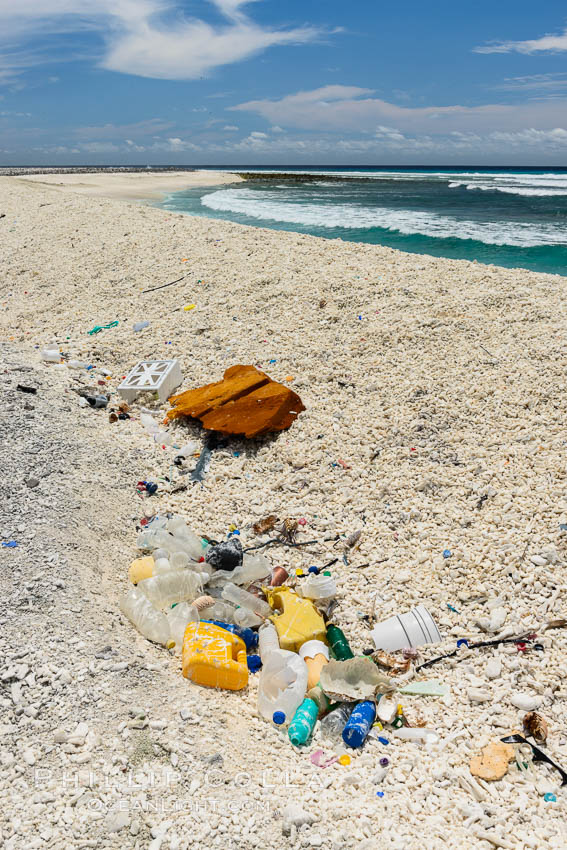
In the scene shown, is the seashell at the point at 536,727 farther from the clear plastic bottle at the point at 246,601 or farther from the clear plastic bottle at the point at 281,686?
the clear plastic bottle at the point at 246,601

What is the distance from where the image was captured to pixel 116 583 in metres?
3.40

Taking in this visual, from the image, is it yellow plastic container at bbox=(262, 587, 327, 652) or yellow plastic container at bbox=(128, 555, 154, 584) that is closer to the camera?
yellow plastic container at bbox=(262, 587, 327, 652)

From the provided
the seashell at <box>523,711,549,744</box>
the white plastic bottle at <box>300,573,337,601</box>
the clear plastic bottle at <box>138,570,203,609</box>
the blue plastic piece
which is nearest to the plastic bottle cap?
the blue plastic piece

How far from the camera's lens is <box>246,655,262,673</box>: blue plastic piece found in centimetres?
304

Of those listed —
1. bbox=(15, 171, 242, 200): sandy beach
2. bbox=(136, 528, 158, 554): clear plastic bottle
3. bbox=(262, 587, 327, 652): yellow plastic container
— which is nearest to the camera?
bbox=(262, 587, 327, 652): yellow plastic container

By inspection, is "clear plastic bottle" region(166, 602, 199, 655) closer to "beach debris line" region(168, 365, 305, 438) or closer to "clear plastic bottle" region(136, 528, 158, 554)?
"clear plastic bottle" region(136, 528, 158, 554)

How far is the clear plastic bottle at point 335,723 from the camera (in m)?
2.64

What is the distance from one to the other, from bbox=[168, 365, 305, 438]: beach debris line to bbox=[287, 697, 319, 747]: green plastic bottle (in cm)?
260

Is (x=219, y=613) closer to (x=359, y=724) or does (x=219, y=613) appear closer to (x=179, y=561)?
(x=179, y=561)

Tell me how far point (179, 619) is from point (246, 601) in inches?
17.6

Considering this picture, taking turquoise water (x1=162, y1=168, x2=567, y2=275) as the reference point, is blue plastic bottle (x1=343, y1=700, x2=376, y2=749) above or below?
below

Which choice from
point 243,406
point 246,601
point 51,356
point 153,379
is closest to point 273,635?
point 246,601

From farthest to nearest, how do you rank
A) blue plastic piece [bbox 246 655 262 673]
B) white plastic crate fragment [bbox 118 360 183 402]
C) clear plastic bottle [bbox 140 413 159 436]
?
white plastic crate fragment [bbox 118 360 183 402], clear plastic bottle [bbox 140 413 159 436], blue plastic piece [bbox 246 655 262 673]

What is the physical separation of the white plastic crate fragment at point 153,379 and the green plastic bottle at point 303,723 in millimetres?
3798
